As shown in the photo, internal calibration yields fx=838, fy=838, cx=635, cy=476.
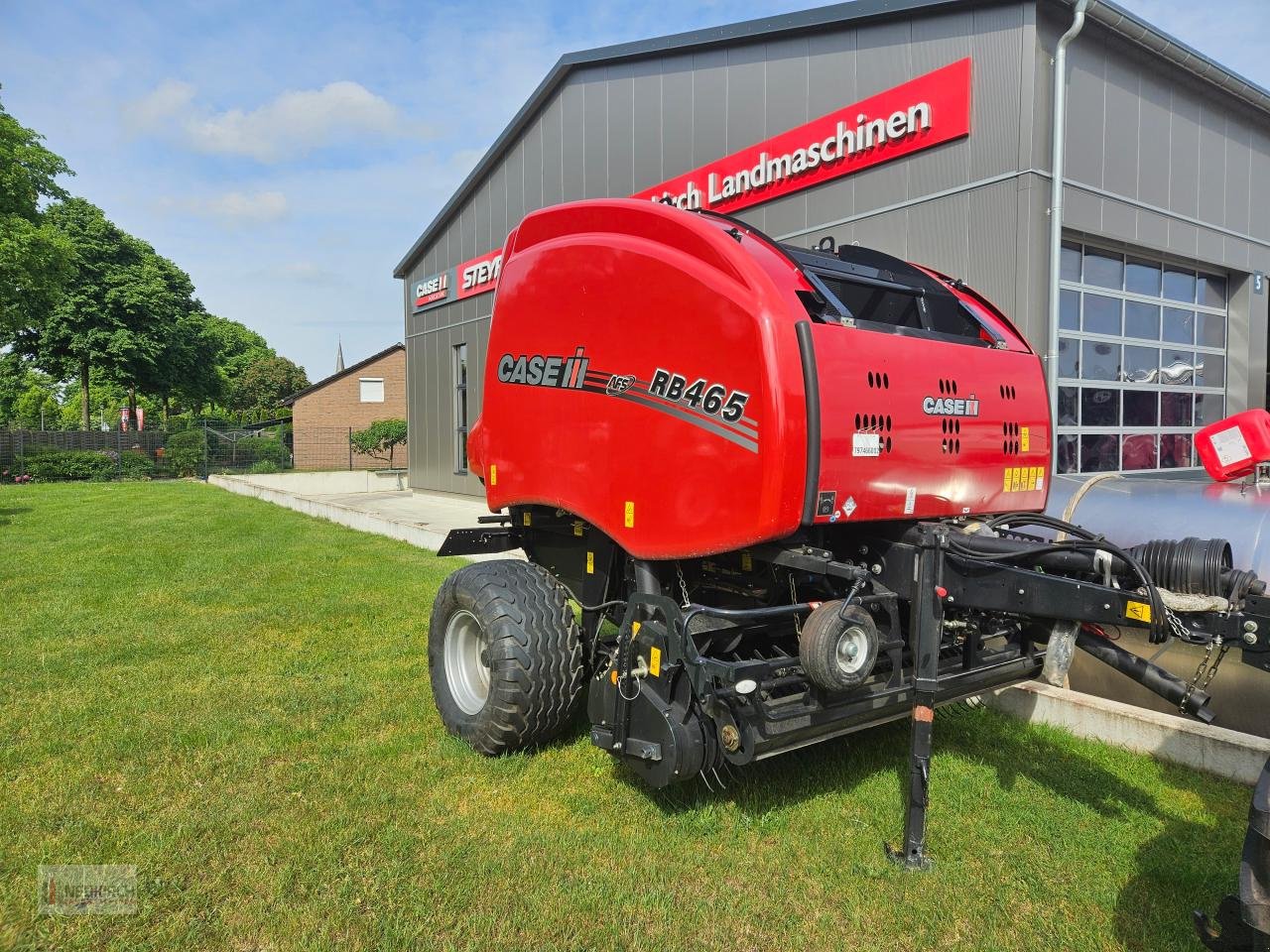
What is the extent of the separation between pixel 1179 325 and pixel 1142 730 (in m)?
7.39

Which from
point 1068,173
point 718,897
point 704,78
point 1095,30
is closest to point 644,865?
point 718,897

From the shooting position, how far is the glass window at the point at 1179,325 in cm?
955

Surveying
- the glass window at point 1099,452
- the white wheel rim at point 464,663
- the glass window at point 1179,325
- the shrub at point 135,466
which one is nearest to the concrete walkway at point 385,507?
the white wheel rim at point 464,663

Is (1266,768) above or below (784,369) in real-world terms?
below

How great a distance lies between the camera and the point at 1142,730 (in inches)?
163

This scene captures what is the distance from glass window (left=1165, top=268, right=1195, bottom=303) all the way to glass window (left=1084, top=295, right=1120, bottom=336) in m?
1.27

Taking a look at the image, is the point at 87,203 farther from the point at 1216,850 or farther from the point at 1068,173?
the point at 1216,850

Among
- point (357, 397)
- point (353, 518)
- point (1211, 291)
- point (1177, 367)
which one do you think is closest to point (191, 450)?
point (357, 397)

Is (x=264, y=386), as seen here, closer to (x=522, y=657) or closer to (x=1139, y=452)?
(x=1139, y=452)

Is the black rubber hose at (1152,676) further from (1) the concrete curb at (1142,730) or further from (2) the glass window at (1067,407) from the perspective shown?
(2) the glass window at (1067,407)

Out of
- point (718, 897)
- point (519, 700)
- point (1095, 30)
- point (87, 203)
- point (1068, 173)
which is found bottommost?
point (718, 897)

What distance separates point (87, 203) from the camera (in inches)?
1492

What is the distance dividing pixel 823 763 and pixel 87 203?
44.6 metres

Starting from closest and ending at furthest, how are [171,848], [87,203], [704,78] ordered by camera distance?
[171,848] < [704,78] < [87,203]
